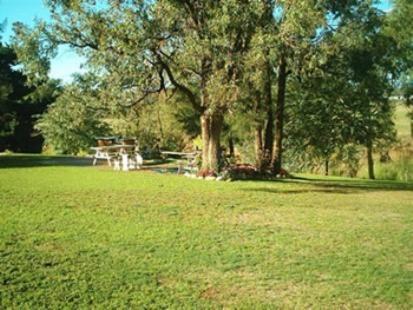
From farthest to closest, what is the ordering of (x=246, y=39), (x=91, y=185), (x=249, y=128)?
(x=249, y=128) → (x=246, y=39) → (x=91, y=185)

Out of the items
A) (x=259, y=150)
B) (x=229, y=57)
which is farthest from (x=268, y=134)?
(x=229, y=57)

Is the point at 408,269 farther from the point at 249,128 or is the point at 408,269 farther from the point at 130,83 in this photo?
the point at 249,128

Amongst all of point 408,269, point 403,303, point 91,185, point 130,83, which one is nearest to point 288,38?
point 130,83

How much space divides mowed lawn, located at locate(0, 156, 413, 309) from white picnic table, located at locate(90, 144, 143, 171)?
6.87 metres

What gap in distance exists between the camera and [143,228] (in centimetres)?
784

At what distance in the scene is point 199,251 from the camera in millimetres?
6629

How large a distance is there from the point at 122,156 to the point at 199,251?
12.6m

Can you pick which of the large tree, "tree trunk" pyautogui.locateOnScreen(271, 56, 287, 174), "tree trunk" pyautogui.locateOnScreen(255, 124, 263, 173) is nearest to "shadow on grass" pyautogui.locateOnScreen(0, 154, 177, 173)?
"tree trunk" pyautogui.locateOnScreen(255, 124, 263, 173)

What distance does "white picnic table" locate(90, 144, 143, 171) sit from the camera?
18.7 meters

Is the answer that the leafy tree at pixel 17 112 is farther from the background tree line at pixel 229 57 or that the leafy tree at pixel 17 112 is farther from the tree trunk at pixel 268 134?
the tree trunk at pixel 268 134

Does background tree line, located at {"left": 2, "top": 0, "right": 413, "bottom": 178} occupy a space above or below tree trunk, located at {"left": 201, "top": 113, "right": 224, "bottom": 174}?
above

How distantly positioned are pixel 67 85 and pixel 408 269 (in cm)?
1226

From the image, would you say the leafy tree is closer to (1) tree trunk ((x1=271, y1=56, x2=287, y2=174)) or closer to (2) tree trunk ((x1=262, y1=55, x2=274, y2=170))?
(2) tree trunk ((x1=262, y1=55, x2=274, y2=170))

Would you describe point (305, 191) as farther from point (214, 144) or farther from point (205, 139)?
point (205, 139)
